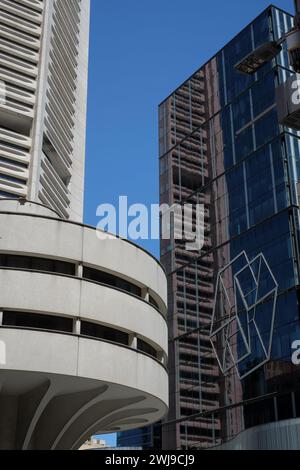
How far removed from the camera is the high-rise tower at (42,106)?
8106 cm

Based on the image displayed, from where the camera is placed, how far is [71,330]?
31344 millimetres

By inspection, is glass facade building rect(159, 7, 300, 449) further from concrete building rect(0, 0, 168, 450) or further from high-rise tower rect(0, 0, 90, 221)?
concrete building rect(0, 0, 168, 450)

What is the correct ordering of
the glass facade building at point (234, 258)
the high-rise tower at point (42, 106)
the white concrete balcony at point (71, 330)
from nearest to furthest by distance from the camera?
the white concrete balcony at point (71, 330)
the glass facade building at point (234, 258)
the high-rise tower at point (42, 106)

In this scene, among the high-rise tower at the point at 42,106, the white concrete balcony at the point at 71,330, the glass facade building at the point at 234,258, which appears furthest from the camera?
the high-rise tower at the point at 42,106

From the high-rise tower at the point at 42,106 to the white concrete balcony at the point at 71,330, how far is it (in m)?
45.1

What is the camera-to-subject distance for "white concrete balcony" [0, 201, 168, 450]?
98.8ft

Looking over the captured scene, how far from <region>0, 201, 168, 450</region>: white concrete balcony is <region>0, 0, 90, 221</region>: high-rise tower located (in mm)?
45101

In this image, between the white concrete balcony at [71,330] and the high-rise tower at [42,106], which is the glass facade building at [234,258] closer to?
the high-rise tower at [42,106]

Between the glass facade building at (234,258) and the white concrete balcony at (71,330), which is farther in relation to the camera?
the glass facade building at (234,258)

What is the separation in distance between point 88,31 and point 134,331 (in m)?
89.1

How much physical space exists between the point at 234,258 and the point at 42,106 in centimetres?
3187

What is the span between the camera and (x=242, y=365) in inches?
3095

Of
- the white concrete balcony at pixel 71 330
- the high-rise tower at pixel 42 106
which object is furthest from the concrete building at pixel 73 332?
the high-rise tower at pixel 42 106

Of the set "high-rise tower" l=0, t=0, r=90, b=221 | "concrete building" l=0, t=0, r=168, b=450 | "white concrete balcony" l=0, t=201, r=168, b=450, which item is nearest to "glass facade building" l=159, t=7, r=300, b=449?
"high-rise tower" l=0, t=0, r=90, b=221
